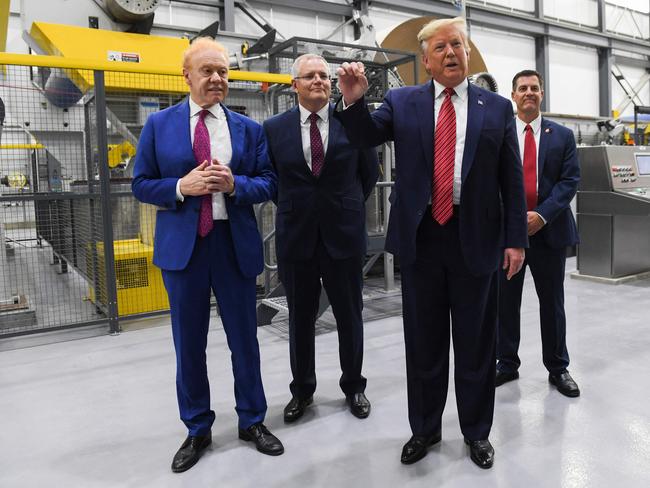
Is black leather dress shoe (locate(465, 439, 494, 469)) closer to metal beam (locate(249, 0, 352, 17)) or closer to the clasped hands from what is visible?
the clasped hands

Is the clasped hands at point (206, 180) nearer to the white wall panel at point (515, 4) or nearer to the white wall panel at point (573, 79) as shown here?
the white wall panel at point (515, 4)

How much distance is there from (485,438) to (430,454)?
237mm

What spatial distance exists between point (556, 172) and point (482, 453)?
1.55 meters

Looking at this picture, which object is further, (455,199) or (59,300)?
(59,300)

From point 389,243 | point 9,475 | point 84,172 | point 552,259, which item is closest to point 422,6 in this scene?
point 84,172

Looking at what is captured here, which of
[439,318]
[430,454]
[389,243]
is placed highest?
[389,243]

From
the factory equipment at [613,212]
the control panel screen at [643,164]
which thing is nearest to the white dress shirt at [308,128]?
the factory equipment at [613,212]

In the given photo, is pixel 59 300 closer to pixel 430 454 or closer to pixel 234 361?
pixel 234 361

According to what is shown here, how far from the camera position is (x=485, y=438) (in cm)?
226

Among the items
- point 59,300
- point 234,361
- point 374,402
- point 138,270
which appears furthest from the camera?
point 59,300

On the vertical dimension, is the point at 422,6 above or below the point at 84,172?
above

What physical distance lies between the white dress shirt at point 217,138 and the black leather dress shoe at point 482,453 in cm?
138

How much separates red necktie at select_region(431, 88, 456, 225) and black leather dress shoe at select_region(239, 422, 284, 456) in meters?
1.17

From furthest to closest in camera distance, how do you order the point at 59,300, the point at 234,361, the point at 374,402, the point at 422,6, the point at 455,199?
the point at 422,6 → the point at 59,300 → the point at 374,402 → the point at 234,361 → the point at 455,199
